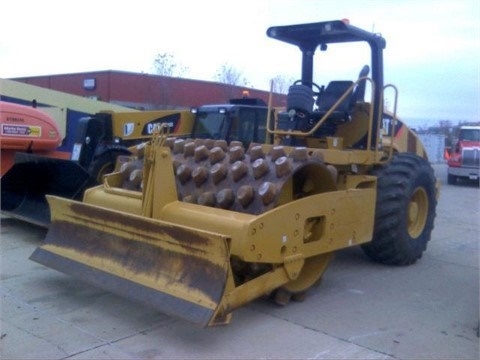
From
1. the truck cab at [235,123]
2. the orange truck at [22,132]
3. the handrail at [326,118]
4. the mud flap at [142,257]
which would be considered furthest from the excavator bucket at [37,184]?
the handrail at [326,118]

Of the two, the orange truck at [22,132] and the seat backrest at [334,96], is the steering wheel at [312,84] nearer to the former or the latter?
the seat backrest at [334,96]

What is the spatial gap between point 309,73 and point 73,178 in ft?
10.7

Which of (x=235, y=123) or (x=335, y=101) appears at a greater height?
(x=335, y=101)

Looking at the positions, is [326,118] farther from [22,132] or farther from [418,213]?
[22,132]

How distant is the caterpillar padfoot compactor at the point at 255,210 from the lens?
169 inches

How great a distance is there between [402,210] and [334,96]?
1.43 metres

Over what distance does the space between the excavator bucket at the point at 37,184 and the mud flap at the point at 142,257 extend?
2.18 m

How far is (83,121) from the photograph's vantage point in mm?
8711

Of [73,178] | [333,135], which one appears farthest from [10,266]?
[333,135]

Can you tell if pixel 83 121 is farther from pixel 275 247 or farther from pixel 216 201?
pixel 275 247

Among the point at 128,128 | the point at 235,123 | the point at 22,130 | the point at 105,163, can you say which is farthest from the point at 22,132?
the point at 235,123

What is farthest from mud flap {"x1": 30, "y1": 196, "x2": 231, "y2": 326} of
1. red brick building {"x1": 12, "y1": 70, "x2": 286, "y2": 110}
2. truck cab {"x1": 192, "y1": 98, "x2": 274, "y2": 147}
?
red brick building {"x1": 12, "y1": 70, "x2": 286, "y2": 110}

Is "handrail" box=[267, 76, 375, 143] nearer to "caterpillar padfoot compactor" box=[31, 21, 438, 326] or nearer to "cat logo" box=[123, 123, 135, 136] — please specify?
"caterpillar padfoot compactor" box=[31, 21, 438, 326]

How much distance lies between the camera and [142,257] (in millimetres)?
4617
